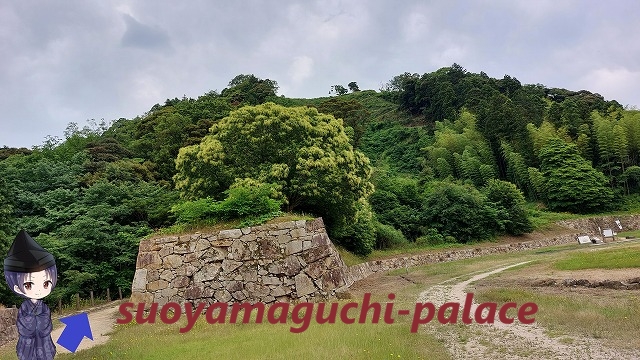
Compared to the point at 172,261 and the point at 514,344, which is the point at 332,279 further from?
the point at 514,344

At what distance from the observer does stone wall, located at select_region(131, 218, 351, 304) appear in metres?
14.6

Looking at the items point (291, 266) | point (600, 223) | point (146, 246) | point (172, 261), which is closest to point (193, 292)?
point (172, 261)

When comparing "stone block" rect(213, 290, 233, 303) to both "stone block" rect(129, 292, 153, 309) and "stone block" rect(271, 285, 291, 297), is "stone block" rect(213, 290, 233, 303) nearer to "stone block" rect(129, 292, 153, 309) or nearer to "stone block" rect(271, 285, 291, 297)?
"stone block" rect(271, 285, 291, 297)

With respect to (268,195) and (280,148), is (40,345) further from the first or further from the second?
(280,148)

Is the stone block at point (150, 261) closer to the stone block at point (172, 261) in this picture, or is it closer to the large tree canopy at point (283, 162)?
the stone block at point (172, 261)

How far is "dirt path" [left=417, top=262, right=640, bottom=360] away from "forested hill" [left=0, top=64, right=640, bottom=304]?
8.44m

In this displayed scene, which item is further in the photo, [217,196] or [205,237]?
[217,196]

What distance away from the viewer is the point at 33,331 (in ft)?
16.9

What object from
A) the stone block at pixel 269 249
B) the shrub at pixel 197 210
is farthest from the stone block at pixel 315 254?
the shrub at pixel 197 210

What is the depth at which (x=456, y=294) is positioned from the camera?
13.5m

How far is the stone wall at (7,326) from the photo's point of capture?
11609mm

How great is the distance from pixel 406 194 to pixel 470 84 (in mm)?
35810

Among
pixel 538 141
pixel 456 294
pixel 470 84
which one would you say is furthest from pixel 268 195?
pixel 470 84

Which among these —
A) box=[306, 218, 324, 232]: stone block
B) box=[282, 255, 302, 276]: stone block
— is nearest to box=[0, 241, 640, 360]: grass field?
box=[282, 255, 302, 276]: stone block
